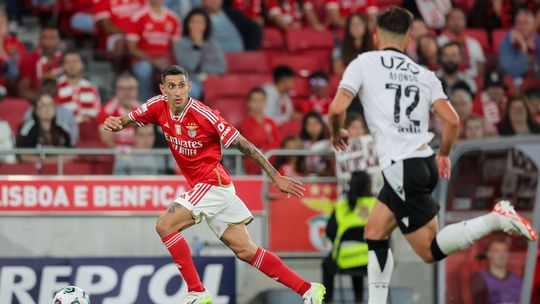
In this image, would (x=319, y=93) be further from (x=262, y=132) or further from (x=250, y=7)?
(x=250, y=7)

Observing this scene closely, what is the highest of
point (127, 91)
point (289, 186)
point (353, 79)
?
point (127, 91)

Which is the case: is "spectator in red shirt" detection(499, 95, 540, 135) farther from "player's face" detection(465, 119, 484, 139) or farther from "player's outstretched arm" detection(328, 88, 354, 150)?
"player's outstretched arm" detection(328, 88, 354, 150)

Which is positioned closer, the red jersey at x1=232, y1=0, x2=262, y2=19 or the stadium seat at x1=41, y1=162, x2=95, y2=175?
the stadium seat at x1=41, y1=162, x2=95, y2=175

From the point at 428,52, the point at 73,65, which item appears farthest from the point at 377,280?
the point at 428,52

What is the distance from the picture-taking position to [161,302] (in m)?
10.5

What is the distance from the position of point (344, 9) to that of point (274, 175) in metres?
8.32

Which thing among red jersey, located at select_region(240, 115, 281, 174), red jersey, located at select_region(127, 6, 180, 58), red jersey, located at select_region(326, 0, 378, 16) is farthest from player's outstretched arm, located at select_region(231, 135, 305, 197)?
red jersey, located at select_region(326, 0, 378, 16)

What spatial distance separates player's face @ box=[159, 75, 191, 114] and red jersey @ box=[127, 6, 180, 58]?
5925 millimetres

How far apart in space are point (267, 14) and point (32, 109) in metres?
4.43

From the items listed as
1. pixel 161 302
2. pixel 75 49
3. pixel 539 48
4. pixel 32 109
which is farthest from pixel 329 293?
pixel 539 48

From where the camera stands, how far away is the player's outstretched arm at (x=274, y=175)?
26.9 feet

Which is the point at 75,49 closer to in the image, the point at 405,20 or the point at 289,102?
the point at 289,102

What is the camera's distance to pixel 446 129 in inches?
335

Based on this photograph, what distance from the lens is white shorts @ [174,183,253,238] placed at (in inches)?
337
